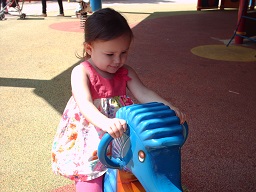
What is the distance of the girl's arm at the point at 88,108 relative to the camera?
0.98m

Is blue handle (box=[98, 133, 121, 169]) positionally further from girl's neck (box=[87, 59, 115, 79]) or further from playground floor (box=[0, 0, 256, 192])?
A: playground floor (box=[0, 0, 256, 192])

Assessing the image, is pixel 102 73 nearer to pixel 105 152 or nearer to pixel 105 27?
pixel 105 27

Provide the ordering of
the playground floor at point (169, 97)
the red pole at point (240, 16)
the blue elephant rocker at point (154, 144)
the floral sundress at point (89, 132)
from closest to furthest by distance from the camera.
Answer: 1. the blue elephant rocker at point (154, 144)
2. the floral sundress at point (89, 132)
3. the playground floor at point (169, 97)
4. the red pole at point (240, 16)

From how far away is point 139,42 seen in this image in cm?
573

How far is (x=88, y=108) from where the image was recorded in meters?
1.16

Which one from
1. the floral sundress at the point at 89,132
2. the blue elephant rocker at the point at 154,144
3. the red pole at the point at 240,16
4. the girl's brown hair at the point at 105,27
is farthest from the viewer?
the red pole at the point at 240,16

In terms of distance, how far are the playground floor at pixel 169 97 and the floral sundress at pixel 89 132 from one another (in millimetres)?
502

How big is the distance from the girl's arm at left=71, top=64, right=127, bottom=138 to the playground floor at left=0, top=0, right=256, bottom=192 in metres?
0.78

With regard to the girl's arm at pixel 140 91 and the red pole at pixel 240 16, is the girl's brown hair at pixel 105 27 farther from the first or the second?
the red pole at pixel 240 16

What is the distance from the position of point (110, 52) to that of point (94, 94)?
0.67ft

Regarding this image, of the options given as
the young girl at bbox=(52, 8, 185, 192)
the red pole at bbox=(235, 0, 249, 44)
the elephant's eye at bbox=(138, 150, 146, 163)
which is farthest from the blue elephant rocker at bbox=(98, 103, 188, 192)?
the red pole at bbox=(235, 0, 249, 44)

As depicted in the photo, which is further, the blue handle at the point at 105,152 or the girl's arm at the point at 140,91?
the girl's arm at the point at 140,91

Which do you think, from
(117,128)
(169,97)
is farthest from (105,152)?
(169,97)

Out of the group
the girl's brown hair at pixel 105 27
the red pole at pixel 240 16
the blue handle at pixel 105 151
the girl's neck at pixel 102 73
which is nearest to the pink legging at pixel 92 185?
the blue handle at pixel 105 151
